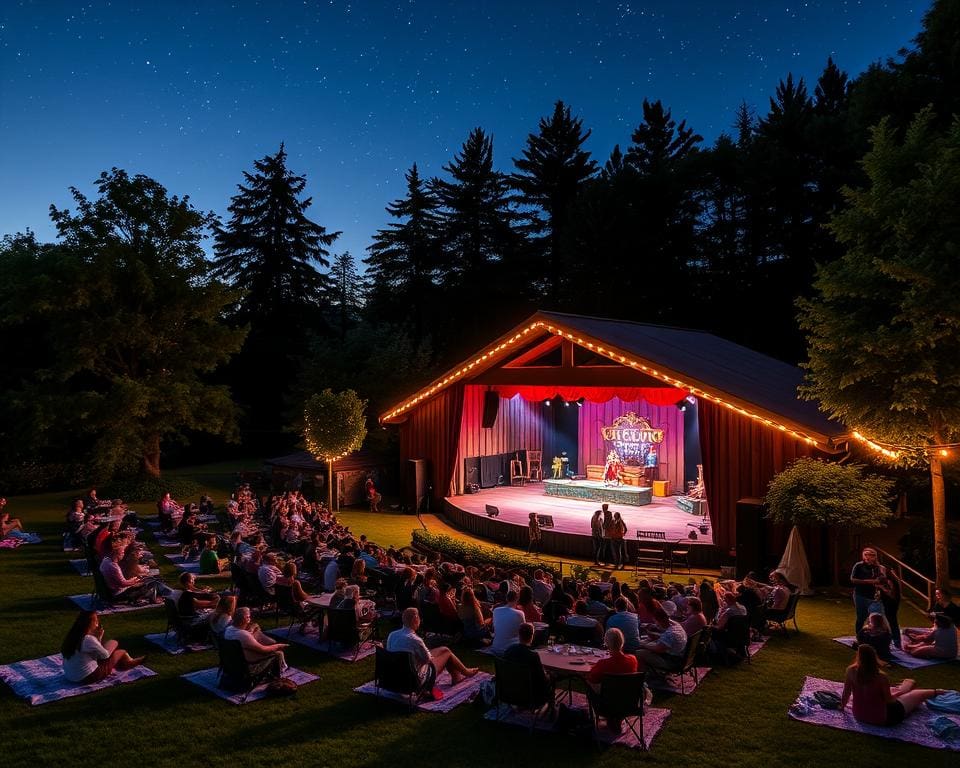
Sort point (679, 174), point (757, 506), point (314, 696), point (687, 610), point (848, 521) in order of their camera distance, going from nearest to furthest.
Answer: point (314, 696), point (687, 610), point (848, 521), point (757, 506), point (679, 174)

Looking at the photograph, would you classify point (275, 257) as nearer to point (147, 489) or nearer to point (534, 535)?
point (147, 489)

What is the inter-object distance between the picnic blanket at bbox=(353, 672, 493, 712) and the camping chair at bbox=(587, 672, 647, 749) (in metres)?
1.57

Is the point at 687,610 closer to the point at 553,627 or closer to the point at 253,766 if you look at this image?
the point at 553,627

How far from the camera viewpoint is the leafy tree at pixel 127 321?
23094mm

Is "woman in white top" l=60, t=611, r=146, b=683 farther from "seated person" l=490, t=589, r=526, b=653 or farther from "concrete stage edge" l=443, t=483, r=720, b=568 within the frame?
"concrete stage edge" l=443, t=483, r=720, b=568

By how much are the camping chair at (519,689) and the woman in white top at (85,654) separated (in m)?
4.48

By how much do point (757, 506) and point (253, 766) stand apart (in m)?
11.0

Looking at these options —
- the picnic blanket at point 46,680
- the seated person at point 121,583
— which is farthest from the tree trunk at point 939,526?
the seated person at point 121,583

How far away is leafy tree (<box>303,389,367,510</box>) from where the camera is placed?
20.8m

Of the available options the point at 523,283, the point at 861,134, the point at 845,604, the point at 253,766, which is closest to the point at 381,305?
the point at 523,283

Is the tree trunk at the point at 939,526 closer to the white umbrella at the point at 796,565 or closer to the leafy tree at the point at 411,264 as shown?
the white umbrella at the point at 796,565

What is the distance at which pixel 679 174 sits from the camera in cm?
3797

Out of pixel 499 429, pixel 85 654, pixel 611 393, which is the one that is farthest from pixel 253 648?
pixel 499 429

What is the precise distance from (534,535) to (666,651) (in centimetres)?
900
